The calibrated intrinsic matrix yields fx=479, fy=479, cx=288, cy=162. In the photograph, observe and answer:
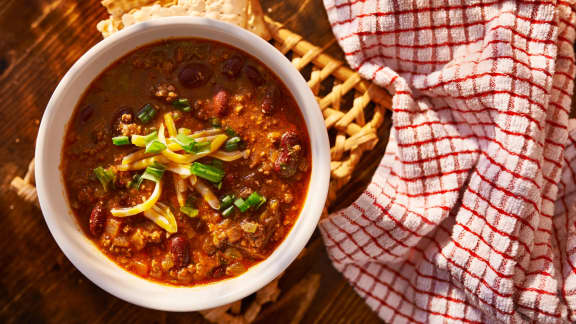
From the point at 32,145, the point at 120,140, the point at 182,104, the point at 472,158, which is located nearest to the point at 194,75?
the point at 182,104

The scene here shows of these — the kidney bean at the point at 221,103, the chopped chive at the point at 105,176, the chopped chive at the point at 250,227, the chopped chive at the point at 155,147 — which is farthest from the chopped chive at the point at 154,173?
the chopped chive at the point at 250,227

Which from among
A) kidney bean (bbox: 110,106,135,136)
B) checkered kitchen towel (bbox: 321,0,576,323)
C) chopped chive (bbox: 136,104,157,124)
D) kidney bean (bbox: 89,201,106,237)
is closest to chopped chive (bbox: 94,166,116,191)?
kidney bean (bbox: 89,201,106,237)

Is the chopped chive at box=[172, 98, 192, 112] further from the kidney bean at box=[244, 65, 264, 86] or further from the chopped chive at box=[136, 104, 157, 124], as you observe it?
the kidney bean at box=[244, 65, 264, 86]

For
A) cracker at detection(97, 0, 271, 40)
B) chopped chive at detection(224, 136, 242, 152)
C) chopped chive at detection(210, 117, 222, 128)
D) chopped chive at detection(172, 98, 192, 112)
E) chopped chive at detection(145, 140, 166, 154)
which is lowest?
chopped chive at detection(224, 136, 242, 152)

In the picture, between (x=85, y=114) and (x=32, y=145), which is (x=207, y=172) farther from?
(x=32, y=145)

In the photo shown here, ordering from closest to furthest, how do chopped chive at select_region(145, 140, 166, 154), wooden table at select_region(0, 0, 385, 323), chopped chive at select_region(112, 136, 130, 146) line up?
chopped chive at select_region(145, 140, 166, 154) → chopped chive at select_region(112, 136, 130, 146) → wooden table at select_region(0, 0, 385, 323)

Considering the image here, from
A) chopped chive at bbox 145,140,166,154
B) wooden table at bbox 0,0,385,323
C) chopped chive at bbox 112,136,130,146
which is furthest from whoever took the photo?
wooden table at bbox 0,0,385,323

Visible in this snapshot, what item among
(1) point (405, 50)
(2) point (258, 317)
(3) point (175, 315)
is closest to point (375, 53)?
(1) point (405, 50)
